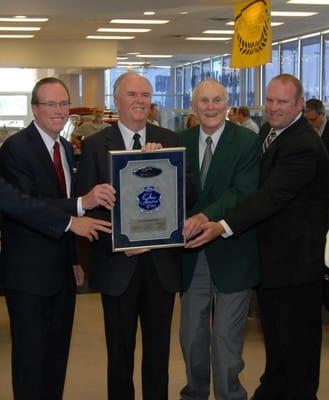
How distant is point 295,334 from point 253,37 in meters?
3.02

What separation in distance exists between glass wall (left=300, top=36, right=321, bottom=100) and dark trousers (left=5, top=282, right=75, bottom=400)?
52.7ft

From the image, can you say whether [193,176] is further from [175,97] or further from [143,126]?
[175,97]

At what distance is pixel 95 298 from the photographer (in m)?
6.73

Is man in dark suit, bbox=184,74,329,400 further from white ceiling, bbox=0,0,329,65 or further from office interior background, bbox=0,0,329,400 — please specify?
white ceiling, bbox=0,0,329,65

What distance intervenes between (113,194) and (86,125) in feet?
29.6

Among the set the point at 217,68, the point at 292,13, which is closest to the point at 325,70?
the point at 292,13

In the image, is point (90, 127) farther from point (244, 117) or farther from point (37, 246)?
point (37, 246)

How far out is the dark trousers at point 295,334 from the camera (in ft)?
12.6

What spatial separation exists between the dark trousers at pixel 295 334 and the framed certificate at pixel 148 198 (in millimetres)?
729

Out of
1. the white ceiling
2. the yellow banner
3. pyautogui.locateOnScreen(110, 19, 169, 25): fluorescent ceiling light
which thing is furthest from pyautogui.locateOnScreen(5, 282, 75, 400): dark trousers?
pyautogui.locateOnScreen(110, 19, 169, 25): fluorescent ceiling light

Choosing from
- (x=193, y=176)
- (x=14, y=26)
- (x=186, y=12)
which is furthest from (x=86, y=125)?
(x=193, y=176)

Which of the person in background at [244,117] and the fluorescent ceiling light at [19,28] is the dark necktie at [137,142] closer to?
the person in background at [244,117]

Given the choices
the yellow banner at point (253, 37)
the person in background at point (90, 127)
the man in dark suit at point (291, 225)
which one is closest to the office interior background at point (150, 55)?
the yellow banner at point (253, 37)

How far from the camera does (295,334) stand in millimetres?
3881
